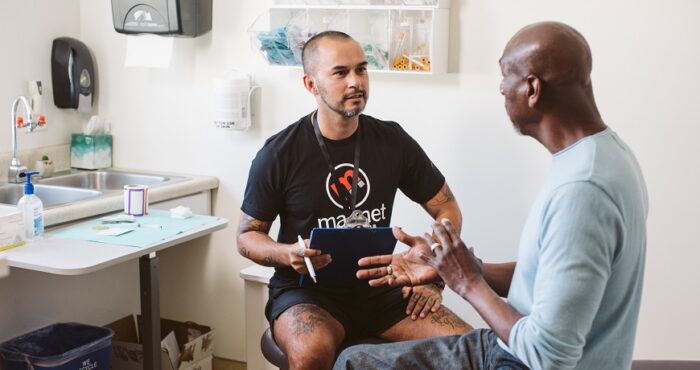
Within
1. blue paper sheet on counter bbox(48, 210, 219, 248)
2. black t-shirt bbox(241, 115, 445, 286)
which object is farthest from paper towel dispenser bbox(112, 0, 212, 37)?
black t-shirt bbox(241, 115, 445, 286)

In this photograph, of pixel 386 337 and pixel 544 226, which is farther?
pixel 386 337

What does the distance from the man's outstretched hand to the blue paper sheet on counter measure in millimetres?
863

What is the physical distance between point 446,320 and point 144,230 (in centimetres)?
112

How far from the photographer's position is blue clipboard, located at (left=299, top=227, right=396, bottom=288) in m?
2.20

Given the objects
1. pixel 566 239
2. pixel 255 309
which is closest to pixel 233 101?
pixel 255 309

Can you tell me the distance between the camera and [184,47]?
355 centimetres

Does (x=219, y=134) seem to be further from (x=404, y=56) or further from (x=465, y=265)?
(x=465, y=265)

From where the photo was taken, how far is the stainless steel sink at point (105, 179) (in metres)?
3.56

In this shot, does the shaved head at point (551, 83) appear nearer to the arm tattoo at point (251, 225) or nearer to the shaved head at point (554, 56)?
the shaved head at point (554, 56)

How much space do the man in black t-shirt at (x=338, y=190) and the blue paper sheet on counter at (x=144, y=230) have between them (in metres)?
0.39

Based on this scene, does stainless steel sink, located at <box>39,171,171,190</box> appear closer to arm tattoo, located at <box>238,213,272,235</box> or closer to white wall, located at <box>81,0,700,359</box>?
white wall, located at <box>81,0,700,359</box>

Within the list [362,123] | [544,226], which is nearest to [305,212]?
[362,123]

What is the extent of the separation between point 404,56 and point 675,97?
3.03ft

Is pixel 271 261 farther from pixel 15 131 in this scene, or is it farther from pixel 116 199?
pixel 15 131
